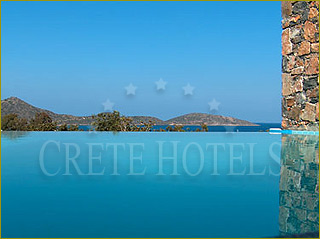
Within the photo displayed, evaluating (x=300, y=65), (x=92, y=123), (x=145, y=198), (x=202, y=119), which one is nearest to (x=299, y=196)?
(x=145, y=198)

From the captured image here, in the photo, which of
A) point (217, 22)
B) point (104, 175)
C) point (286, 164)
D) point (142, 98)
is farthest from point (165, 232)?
A: point (217, 22)

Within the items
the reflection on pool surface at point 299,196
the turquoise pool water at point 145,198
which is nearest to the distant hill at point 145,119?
the turquoise pool water at point 145,198

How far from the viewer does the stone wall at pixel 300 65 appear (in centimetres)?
911

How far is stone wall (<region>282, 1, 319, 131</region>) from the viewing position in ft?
29.9

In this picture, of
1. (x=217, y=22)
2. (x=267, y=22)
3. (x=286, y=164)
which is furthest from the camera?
(x=217, y=22)

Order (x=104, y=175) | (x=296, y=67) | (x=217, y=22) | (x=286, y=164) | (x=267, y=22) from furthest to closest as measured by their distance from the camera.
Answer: (x=217, y=22), (x=267, y=22), (x=296, y=67), (x=286, y=164), (x=104, y=175)

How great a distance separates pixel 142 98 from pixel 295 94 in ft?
20.1

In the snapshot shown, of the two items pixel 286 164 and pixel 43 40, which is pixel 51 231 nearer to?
pixel 286 164

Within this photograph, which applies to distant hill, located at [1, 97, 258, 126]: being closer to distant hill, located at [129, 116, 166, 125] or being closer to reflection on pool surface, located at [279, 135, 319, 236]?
distant hill, located at [129, 116, 166, 125]

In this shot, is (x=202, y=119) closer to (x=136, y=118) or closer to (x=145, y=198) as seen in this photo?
(x=136, y=118)

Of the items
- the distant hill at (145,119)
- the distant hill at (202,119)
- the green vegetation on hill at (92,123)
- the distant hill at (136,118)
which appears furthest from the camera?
the distant hill at (202,119)

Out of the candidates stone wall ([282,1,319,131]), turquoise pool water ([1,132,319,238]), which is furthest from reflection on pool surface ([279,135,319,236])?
stone wall ([282,1,319,131])

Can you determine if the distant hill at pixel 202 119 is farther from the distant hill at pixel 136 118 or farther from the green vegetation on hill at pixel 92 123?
the green vegetation on hill at pixel 92 123

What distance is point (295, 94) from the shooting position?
9664 millimetres
